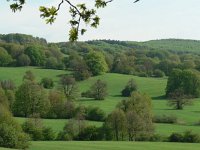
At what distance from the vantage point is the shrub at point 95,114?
264 ft

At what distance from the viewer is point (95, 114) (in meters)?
81.4

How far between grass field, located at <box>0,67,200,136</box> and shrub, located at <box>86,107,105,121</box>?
243cm

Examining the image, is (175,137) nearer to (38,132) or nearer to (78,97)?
(38,132)

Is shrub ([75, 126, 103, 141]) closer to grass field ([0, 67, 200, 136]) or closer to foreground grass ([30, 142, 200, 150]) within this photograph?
grass field ([0, 67, 200, 136])

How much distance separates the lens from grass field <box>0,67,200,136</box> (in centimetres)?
7444

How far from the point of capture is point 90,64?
127 metres

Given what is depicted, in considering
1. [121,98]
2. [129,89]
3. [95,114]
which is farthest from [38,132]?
[129,89]

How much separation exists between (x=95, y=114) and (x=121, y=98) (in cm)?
2363

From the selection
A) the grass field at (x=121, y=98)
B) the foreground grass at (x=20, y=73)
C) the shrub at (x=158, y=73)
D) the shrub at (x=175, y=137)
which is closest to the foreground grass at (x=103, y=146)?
the shrub at (x=175, y=137)

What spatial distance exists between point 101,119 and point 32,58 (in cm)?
6123

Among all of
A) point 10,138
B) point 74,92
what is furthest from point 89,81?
point 10,138

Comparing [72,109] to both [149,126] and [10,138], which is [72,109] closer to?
[149,126]

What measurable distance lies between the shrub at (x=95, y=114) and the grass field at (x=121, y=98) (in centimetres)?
243

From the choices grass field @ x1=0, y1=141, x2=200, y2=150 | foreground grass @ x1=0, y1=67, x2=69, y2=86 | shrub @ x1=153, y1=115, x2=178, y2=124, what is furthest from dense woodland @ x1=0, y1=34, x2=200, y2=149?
foreground grass @ x1=0, y1=67, x2=69, y2=86
